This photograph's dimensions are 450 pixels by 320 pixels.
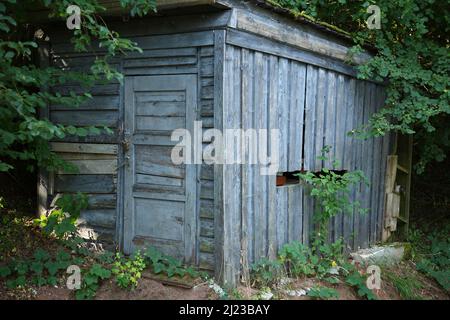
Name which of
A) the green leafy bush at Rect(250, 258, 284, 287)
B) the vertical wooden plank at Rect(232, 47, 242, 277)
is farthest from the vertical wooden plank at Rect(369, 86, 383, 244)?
the vertical wooden plank at Rect(232, 47, 242, 277)

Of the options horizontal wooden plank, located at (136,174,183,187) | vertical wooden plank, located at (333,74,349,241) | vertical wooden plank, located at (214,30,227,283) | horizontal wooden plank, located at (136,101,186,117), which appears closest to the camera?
vertical wooden plank, located at (214,30,227,283)

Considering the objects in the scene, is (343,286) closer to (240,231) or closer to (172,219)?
(240,231)

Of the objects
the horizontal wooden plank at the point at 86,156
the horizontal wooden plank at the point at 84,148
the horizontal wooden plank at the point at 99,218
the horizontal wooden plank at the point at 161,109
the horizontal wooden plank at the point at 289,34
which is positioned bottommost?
the horizontal wooden plank at the point at 99,218

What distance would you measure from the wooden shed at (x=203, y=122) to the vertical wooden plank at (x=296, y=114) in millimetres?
13

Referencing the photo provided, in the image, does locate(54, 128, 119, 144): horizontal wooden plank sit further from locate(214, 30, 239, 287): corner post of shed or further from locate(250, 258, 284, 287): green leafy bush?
locate(250, 258, 284, 287): green leafy bush

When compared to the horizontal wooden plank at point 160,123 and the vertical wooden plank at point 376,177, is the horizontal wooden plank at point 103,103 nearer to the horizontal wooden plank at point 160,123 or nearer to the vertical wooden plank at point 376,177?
the horizontal wooden plank at point 160,123

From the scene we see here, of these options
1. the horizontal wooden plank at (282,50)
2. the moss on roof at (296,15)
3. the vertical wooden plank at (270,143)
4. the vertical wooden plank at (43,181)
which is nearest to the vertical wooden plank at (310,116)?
the horizontal wooden plank at (282,50)

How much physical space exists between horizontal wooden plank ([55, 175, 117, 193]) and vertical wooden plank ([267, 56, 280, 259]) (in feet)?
6.43

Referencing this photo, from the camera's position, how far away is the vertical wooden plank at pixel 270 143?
235 inches

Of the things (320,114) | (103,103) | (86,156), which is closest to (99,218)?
(86,156)

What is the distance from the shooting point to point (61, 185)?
22.2 ft

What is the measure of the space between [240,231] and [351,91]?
10.6ft

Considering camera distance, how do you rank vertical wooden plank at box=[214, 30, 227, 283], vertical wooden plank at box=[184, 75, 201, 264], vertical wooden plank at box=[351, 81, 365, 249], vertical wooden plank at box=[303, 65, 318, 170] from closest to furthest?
1. vertical wooden plank at box=[214, 30, 227, 283]
2. vertical wooden plank at box=[184, 75, 201, 264]
3. vertical wooden plank at box=[303, 65, 318, 170]
4. vertical wooden plank at box=[351, 81, 365, 249]

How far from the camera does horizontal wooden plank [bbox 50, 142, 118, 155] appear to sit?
246 inches
